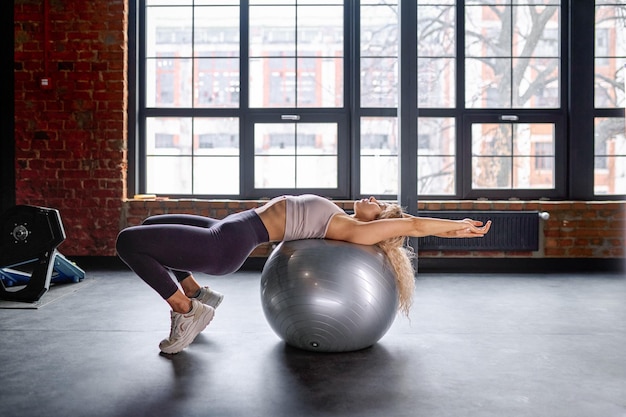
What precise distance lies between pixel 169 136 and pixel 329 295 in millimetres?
3855

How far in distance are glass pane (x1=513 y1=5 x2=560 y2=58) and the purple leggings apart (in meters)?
4.13

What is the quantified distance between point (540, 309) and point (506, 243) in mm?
1733

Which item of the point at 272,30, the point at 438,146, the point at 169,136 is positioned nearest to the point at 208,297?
the point at 169,136

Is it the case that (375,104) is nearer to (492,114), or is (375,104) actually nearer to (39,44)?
(492,114)

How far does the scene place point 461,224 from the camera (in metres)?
3.09

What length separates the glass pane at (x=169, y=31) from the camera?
617cm

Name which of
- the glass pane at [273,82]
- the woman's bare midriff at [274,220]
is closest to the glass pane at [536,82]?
the glass pane at [273,82]

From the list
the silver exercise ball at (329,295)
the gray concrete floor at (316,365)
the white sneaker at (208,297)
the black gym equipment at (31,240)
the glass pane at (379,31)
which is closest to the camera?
the gray concrete floor at (316,365)

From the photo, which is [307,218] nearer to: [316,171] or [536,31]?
[316,171]

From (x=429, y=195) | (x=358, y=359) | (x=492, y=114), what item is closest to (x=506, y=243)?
(x=429, y=195)

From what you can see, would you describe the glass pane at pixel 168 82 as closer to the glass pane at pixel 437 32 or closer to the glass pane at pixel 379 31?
the glass pane at pixel 379 31

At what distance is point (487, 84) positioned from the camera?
6.03 meters

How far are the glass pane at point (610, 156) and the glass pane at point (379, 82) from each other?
1.95 m

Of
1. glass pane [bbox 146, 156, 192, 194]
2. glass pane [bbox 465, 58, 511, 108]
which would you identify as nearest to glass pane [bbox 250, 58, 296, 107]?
glass pane [bbox 146, 156, 192, 194]
